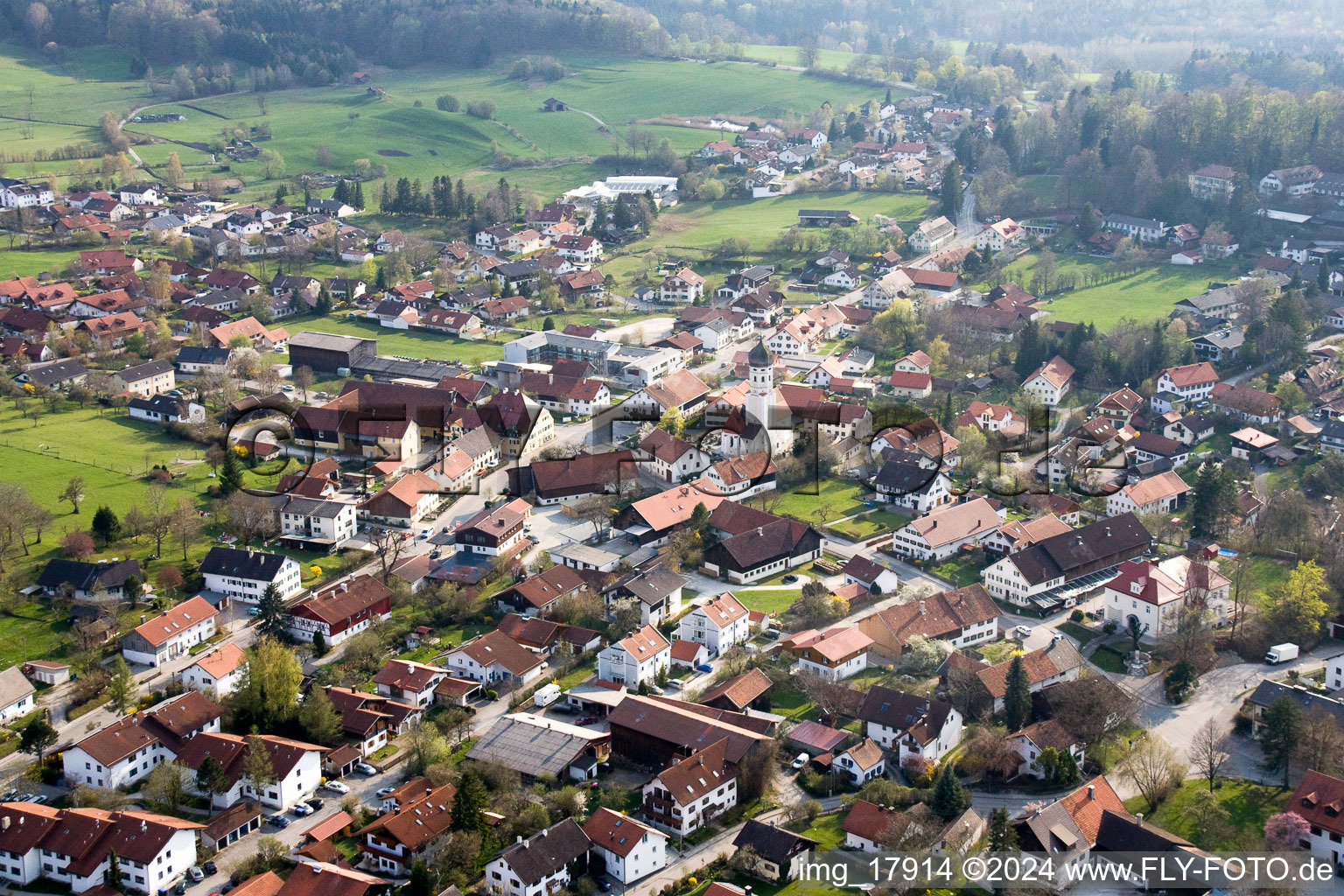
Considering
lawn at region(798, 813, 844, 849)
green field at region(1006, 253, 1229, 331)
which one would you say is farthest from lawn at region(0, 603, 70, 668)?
green field at region(1006, 253, 1229, 331)

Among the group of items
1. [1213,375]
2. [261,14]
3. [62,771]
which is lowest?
[62,771]

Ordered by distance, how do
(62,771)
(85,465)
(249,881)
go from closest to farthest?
(249,881) → (62,771) → (85,465)

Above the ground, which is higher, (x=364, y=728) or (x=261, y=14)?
(x=261, y=14)

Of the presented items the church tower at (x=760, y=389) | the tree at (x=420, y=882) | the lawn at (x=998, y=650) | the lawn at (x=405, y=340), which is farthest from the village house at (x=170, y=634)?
the lawn at (x=405, y=340)

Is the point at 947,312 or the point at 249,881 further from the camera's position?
the point at 947,312

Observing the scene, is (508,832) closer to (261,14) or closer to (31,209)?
(31,209)

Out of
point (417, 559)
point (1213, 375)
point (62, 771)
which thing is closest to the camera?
point (62, 771)

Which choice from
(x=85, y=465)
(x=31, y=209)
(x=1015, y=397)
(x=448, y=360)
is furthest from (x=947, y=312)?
(x=31, y=209)

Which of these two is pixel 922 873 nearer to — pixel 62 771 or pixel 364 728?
pixel 364 728
